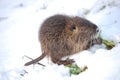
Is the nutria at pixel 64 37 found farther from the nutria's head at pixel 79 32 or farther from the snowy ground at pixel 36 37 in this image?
the snowy ground at pixel 36 37

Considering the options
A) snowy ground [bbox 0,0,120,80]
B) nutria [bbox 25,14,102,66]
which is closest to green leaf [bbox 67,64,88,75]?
snowy ground [bbox 0,0,120,80]

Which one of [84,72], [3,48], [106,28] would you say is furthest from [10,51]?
[84,72]

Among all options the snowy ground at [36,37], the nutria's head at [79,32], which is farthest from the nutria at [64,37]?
the snowy ground at [36,37]

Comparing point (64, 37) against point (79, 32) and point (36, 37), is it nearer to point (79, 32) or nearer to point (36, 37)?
point (79, 32)

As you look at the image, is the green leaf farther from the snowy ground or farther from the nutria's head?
the nutria's head

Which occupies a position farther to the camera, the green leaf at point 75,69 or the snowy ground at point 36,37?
the green leaf at point 75,69
